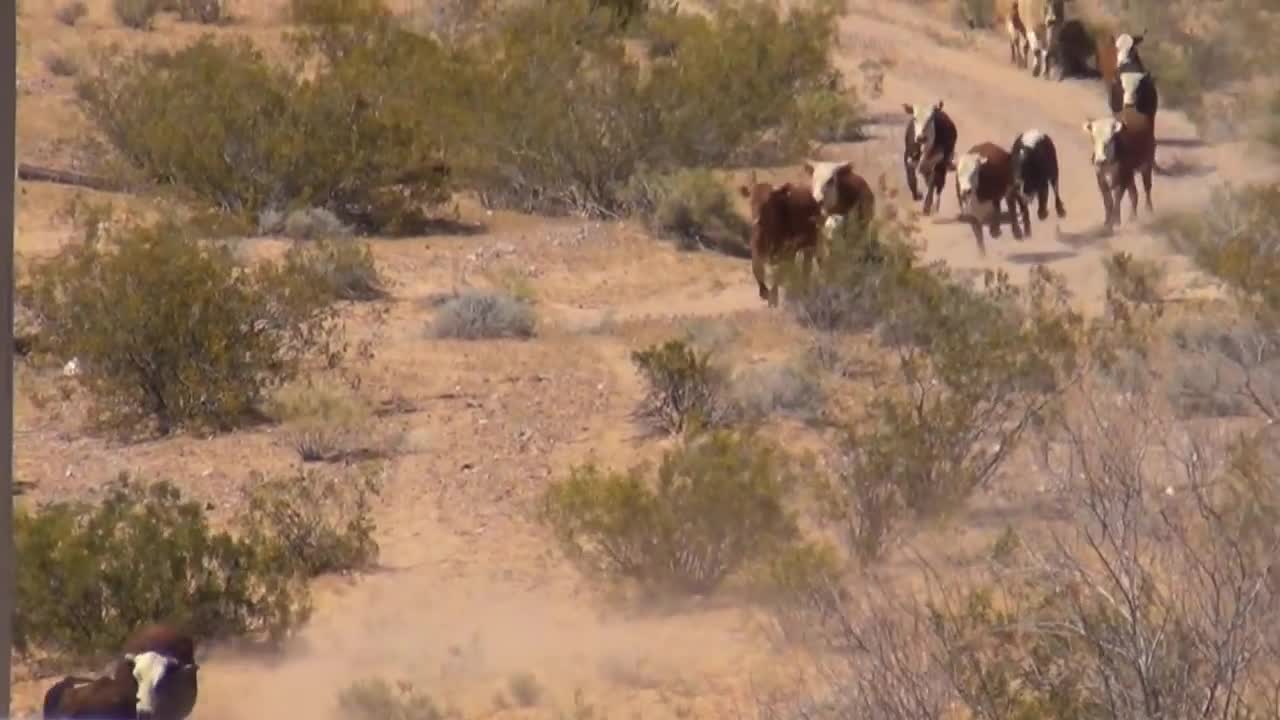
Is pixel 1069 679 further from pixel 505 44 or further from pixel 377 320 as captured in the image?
pixel 505 44

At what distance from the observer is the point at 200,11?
33.8m

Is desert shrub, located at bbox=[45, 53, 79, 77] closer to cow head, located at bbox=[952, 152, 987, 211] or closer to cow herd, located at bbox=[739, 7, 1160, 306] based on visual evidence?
cow herd, located at bbox=[739, 7, 1160, 306]

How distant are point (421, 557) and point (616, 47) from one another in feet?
47.4

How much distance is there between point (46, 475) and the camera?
12.9m

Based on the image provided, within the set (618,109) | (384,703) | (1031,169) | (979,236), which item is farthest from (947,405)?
(618,109)

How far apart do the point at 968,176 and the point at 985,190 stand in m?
0.20

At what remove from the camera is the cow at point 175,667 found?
28.0 ft

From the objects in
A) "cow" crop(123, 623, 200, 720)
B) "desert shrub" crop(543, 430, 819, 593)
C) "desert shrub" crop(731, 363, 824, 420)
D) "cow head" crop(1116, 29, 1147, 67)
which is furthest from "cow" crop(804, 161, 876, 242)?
"cow" crop(123, 623, 200, 720)

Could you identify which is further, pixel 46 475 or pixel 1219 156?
pixel 1219 156

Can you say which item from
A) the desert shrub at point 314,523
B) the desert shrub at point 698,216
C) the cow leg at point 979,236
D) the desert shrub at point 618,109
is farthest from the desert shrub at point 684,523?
the desert shrub at point 618,109

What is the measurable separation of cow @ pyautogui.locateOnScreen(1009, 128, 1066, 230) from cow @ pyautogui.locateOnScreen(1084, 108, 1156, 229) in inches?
18.4

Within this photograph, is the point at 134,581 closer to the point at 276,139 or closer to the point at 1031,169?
the point at 276,139

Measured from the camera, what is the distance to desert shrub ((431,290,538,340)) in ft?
53.3

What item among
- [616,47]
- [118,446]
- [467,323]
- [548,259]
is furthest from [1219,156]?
[118,446]
